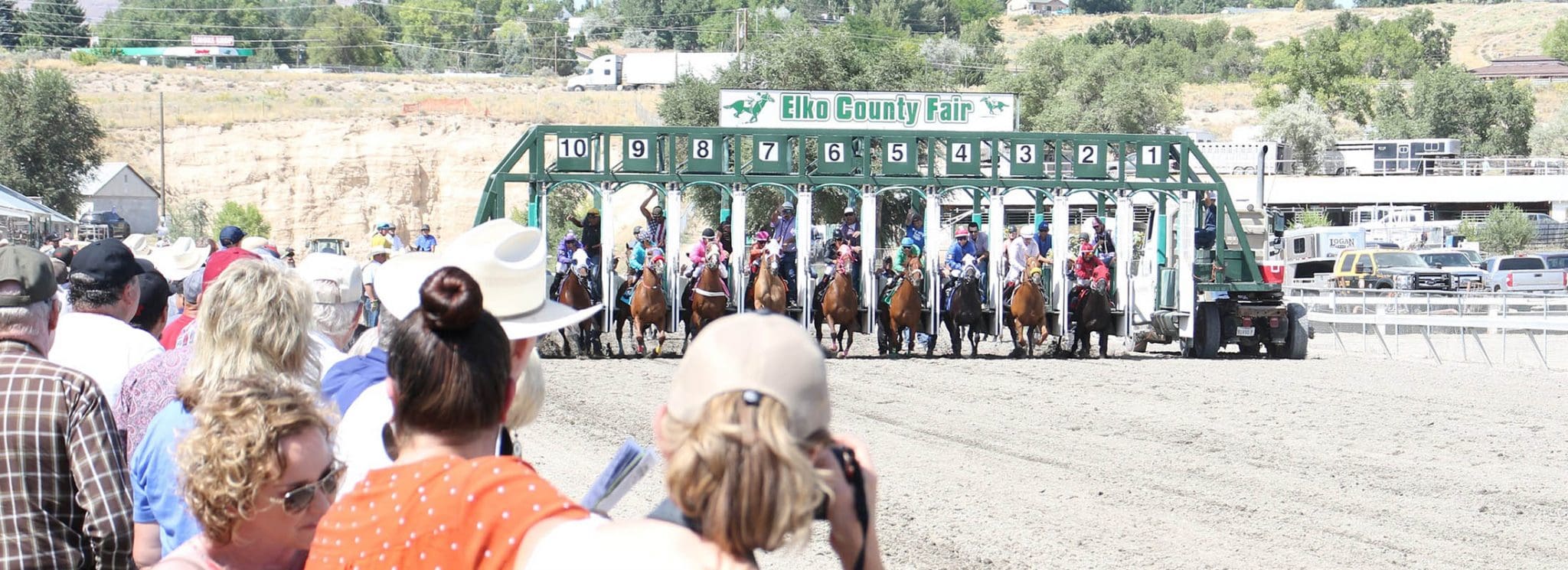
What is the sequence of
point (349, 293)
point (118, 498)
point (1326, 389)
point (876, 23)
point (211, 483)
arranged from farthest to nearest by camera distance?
point (876, 23)
point (1326, 389)
point (349, 293)
point (118, 498)
point (211, 483)

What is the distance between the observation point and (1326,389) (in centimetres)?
1517

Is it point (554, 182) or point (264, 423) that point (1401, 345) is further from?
point (264, 423)

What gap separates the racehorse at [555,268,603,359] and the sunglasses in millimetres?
14649

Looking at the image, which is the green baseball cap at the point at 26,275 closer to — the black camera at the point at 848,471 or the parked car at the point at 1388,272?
the black camera at the point at 848,471

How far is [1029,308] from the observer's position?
1889cm

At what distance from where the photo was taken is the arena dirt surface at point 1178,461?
7801 mm

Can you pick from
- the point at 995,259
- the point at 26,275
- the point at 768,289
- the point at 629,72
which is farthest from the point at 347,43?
the point at 26,275

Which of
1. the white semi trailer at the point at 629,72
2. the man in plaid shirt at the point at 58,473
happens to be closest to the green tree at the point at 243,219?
the white semi trailer at the point at 629,72

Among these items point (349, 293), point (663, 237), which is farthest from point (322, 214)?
point (349, 293)

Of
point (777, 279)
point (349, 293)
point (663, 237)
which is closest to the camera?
point (349, 293)

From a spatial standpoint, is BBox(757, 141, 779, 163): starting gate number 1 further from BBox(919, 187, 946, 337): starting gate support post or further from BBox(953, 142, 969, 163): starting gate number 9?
BBox(953, 142, 969, 163): starting gate number 9

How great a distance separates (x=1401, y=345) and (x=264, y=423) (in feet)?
68.5

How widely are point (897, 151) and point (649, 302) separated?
13.2 feet

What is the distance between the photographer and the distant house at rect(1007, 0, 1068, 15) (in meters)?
180
